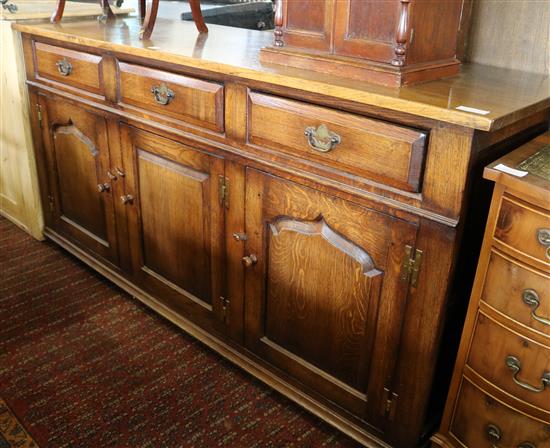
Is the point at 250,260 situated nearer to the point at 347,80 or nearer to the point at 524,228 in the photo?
the point at 347,80

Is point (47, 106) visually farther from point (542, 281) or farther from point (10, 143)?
point (542, 281)

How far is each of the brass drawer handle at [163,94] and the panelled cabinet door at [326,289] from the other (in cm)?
30

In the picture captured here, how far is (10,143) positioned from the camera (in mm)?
2154

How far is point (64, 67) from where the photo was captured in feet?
5.66

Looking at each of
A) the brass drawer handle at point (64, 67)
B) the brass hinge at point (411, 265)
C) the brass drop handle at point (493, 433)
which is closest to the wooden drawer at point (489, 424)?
the brass drop handle at point (493, 433)

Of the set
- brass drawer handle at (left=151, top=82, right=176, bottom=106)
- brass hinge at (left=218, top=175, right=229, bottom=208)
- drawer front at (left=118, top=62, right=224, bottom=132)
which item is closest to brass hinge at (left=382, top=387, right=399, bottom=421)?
brass hinge at (left=218, top=175, right=229, bottom=208)

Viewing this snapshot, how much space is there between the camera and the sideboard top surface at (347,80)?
959mm

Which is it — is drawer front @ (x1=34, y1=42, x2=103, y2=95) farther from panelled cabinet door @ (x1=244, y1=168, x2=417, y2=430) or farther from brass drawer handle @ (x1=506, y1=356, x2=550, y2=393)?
brass drawer handle @ (x1=506, y1=356, x2=550, y2=393)

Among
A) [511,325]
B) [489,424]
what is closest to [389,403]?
[489,424]

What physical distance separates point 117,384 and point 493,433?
0.95 meters

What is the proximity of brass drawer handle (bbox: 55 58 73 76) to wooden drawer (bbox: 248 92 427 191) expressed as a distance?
761 mm

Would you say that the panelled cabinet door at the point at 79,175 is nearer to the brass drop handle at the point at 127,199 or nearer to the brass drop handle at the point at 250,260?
the brass drop handle at the point at 127,199

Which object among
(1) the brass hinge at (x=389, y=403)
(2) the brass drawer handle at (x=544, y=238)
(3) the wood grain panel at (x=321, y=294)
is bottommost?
(1) the brass hinge at (x=389, y=403)

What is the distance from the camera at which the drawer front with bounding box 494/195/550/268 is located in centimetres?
92
